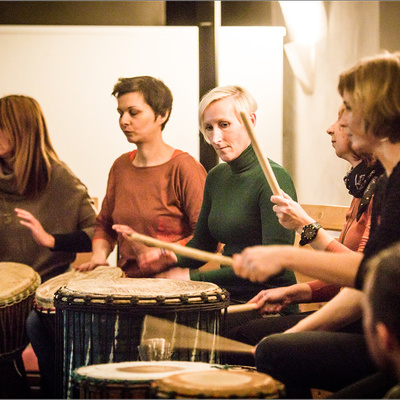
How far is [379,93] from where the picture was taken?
1.59 metres

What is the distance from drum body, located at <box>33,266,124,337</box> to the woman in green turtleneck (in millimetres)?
214

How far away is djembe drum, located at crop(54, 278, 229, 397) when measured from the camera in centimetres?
211

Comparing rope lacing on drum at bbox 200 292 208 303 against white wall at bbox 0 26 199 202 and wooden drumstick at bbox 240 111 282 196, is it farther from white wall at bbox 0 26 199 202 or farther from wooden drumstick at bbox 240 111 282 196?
white wall at bbox 0 26 199 202

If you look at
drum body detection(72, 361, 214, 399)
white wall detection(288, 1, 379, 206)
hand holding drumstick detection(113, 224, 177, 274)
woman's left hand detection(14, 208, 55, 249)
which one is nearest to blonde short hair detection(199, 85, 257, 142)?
white wall detection(288, 1, 379, 206)

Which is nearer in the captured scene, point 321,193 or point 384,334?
point 384,334

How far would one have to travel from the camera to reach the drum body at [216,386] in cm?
146

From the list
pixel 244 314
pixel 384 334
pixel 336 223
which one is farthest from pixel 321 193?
pixel 384 334

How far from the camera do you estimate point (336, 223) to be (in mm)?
2738

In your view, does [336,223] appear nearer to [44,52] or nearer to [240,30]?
[240,30]

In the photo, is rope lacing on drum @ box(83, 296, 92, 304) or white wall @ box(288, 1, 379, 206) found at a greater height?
white wall @ box(288, 1, 379, 206)

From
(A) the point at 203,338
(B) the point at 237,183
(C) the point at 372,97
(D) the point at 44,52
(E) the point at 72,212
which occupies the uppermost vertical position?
(D) the point at 44,52

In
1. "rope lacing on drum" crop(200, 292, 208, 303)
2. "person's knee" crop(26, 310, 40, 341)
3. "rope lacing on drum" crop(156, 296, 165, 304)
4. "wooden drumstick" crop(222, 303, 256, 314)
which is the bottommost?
"person's knee" crop(26, 310, 40, 341)

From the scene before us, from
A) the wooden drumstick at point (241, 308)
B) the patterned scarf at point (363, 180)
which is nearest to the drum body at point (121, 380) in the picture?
the wooden drumstick at point (241, 308)

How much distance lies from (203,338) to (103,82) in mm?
1400
